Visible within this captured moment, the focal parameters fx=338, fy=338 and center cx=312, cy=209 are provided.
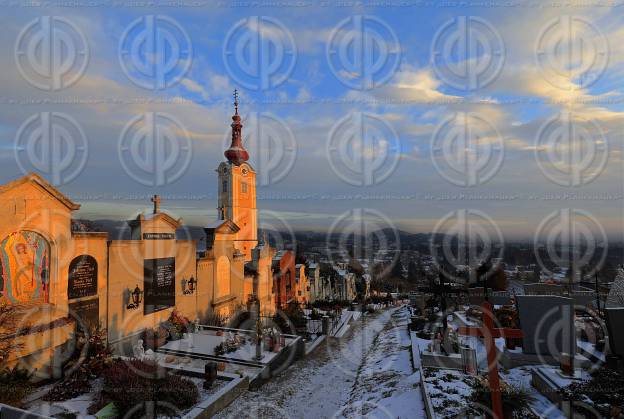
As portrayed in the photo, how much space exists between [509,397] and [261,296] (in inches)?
639

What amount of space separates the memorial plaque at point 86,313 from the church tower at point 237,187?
25965 millimetres

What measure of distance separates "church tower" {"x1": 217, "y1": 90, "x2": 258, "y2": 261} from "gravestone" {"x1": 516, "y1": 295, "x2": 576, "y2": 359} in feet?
102

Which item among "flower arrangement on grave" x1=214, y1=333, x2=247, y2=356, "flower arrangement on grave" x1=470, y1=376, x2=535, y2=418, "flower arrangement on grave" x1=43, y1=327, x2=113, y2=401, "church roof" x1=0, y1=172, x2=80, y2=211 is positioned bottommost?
"flower arrangement on grave" x1=214, y1=333, x2=247, y2=356

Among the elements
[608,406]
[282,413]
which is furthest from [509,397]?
[282,413]

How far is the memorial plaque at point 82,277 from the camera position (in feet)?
35.2

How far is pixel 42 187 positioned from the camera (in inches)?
390

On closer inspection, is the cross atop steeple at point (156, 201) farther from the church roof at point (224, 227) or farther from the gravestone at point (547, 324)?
the gravestone at point (547, 324)

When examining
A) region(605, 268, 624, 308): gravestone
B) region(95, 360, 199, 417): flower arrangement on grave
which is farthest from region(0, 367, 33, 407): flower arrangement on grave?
region(605, 268, 624, 308): gravestone

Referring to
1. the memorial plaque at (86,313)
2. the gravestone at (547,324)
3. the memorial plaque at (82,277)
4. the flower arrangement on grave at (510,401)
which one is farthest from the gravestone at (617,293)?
the memorial plaque at (82,277)

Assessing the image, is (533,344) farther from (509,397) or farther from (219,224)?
(219,224)

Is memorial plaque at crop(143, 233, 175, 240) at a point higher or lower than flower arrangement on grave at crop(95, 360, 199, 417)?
higher

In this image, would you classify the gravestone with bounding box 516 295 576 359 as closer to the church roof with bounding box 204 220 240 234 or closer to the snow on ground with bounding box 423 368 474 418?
the snow on ground with bounding box 423 368 474 418

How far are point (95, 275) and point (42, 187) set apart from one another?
3.36 m

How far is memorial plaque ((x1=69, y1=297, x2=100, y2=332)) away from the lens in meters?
10.7
